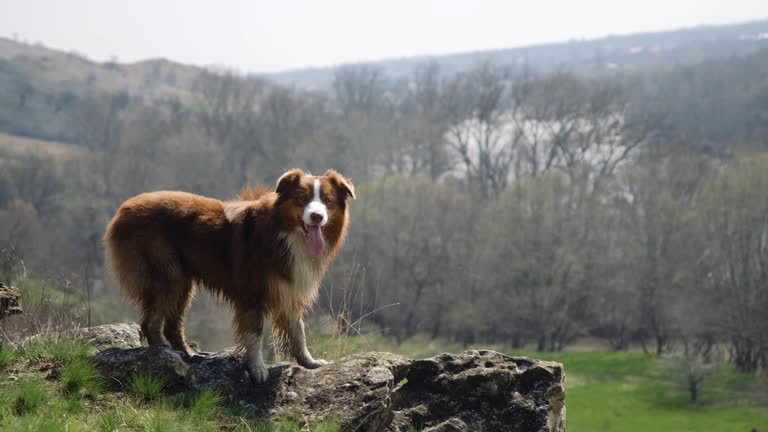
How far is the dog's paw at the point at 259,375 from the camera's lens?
7242 millimetres

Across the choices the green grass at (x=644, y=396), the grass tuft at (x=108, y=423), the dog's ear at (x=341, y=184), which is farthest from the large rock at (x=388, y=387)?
the green grass at (x=644, y=396)

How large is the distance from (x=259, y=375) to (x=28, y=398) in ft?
6.35

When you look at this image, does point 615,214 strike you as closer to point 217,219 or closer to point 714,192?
point 714,192

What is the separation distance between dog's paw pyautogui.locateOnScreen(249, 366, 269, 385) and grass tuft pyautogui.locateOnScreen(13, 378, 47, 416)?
177cm

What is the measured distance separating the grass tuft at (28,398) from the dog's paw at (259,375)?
177 cm

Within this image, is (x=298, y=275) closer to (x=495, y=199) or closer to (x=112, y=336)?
(x=112, y=336)

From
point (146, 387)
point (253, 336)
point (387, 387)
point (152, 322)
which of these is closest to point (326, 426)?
point (387, 387)

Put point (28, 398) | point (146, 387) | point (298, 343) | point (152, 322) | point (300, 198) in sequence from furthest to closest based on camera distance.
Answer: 1. point (298, 343)
2. point (152, 322)
3. point (300, 198)
4. point (146, 387)
5. point (28, 398)

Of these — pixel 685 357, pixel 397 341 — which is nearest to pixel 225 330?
pixel 397 341

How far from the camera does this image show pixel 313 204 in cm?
704

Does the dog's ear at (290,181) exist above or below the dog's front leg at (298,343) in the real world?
above

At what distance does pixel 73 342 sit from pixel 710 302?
51098mm

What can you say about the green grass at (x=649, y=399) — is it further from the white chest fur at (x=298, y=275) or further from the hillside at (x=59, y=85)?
the hillside at (x=59, y=85)

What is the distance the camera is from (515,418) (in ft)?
23.8
